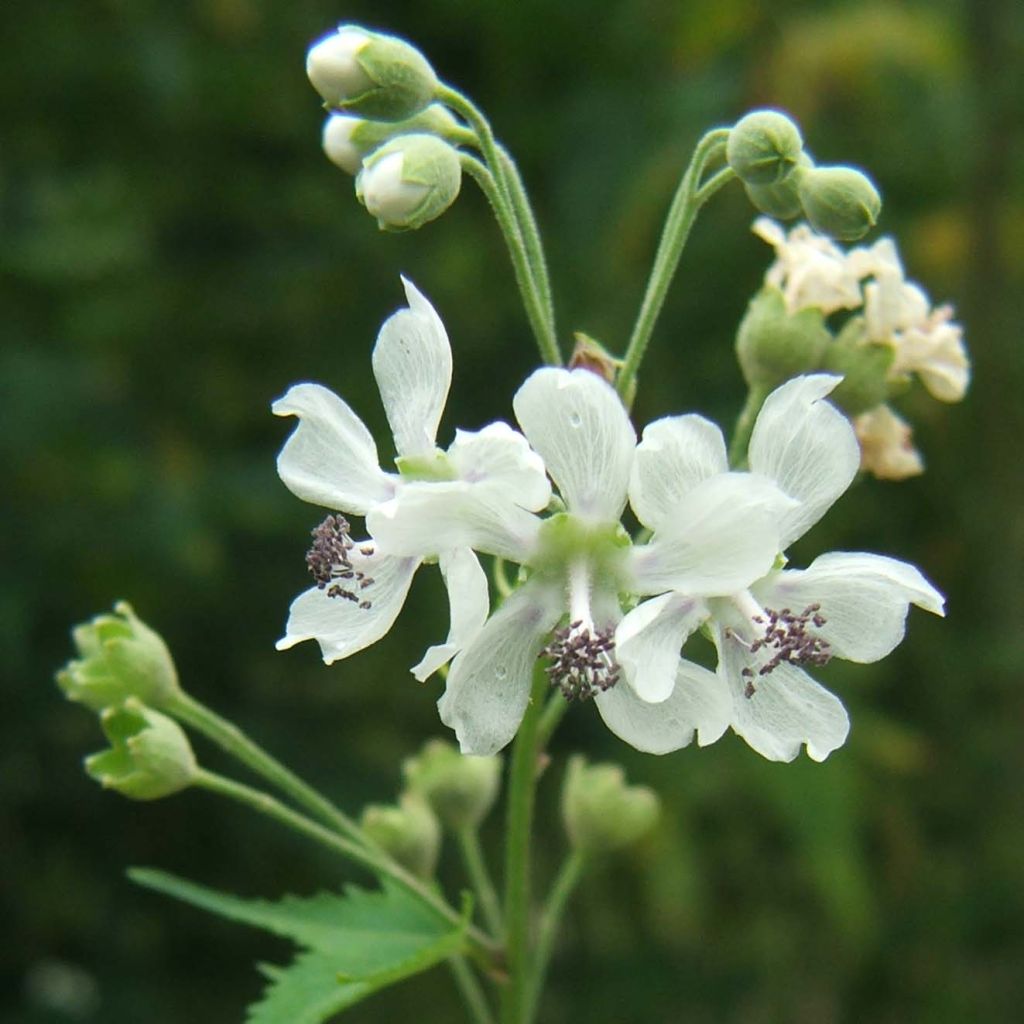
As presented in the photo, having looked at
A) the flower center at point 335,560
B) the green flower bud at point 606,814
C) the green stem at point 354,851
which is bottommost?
the green stem at point 354,851

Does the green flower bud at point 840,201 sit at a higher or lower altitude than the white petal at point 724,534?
higher

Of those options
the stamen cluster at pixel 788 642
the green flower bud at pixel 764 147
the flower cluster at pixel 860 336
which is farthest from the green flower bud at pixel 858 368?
the stamen cluster at pixel 788 642

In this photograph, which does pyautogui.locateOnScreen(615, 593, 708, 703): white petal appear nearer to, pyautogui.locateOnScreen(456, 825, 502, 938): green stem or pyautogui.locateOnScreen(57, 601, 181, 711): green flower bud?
pyautogui.locateOnScreen(456, 825, 502, 938): green stem

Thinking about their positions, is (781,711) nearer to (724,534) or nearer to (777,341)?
(724,534)

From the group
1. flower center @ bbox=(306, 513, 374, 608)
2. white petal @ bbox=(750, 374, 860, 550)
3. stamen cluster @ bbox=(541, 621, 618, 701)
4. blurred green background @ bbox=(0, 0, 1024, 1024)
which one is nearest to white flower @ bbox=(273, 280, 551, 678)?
flower center @ bbox=(306, 513, 374, 608)

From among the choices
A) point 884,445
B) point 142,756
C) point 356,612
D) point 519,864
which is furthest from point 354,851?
point 884,445

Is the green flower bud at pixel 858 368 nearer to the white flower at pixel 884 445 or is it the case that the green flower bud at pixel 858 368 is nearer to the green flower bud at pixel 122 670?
the white flower at pixel 884 445

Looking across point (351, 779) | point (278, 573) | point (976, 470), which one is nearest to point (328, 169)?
point (278, 573)
